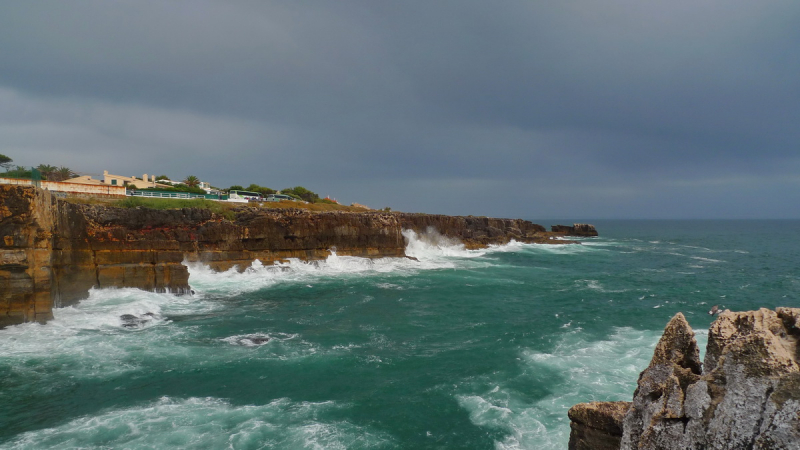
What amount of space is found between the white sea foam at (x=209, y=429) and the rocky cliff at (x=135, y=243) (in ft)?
35.9

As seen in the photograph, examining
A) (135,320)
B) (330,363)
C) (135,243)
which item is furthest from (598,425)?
(135,243)

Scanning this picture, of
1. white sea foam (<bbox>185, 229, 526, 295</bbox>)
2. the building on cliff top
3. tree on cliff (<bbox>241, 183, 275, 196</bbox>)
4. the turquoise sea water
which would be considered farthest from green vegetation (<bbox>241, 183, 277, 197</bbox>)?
the turquoise sea water

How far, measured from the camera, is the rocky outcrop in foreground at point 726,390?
4270 millimetres

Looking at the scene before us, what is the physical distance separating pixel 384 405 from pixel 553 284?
89.6 ft

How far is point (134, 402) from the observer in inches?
512

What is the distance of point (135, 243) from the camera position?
2917 centimetres

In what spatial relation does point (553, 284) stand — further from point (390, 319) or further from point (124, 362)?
point (124, 362)

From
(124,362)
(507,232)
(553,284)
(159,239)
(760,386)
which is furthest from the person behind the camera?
(507,232)

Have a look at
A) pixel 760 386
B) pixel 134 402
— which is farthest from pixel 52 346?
pixel 760 386

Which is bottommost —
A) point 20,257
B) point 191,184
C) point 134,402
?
point 134,402

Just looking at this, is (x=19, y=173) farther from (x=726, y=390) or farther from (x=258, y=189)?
(x=258, y=189)

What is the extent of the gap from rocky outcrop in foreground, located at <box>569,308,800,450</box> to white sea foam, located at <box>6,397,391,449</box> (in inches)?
308

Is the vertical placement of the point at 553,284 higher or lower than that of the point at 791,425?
lower

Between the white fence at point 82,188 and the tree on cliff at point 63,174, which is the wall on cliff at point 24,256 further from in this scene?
the tree on cliff at point 63,174
